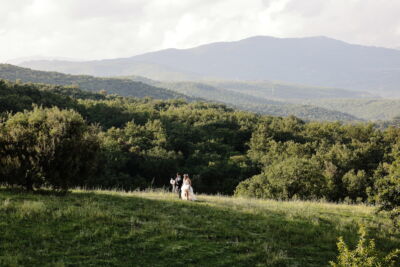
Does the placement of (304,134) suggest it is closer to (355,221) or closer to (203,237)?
(355,221)

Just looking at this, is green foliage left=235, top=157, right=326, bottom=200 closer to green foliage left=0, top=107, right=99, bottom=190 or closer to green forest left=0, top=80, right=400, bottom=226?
green forest left=0, top=80, right=400, bottom=226

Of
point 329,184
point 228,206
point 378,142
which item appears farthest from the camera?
point 378,142

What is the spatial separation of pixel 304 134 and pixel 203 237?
78833mm

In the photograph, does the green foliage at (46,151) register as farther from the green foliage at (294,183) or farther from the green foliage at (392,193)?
the green foliage at (294,183)

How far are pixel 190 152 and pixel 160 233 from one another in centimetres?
5814

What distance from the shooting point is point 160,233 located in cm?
1205

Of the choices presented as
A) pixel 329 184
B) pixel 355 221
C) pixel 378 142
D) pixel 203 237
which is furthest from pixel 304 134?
pixel 203 237

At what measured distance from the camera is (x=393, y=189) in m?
15.0

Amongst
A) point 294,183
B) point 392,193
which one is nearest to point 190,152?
point 294,183

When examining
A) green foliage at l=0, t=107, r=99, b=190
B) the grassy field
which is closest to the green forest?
green foliage at l=0, t=107, r=99, b=190

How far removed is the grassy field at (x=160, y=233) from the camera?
1016cm

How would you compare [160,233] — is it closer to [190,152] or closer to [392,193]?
[392,193]

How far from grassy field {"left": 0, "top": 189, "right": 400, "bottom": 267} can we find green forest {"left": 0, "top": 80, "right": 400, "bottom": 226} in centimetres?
164

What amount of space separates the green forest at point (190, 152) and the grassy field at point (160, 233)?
64.7 inches
